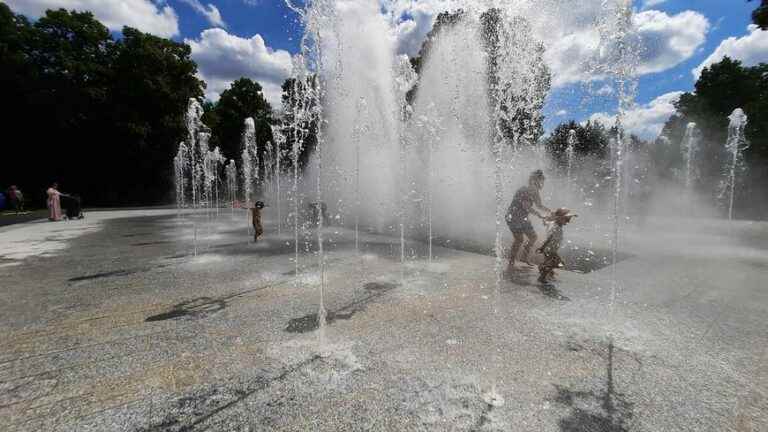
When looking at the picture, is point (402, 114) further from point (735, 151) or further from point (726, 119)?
point (726, 119)

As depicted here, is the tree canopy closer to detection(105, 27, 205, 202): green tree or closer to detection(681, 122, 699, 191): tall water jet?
detection(105, 27, 205, 202): green tree

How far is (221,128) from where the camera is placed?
42938 mm

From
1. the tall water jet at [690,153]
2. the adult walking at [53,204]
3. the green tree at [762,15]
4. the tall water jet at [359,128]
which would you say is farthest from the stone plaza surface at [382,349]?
the tall water jet at [690,153]

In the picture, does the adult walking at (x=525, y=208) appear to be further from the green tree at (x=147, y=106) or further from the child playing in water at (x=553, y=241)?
the green tree at (x=147, y=106)

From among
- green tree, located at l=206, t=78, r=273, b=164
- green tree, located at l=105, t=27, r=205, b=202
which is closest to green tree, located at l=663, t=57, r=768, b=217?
green tree, located at l=105, t=27, r=205, b=202

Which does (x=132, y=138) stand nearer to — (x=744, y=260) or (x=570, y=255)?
(x=570, y=255)

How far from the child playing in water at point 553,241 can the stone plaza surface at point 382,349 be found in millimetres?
313

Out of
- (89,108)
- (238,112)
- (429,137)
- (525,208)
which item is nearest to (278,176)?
(429,137)

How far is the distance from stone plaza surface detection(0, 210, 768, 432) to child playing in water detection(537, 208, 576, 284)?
31cm

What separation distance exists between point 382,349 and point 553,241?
3559 millimetres

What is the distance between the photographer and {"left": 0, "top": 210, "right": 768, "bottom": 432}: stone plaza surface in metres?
2.56

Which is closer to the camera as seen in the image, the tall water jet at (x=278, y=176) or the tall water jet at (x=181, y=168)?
the tall water jet at (x=278, y=176)

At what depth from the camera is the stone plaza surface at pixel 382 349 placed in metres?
2.56

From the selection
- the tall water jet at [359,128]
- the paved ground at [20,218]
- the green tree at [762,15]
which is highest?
the green tree at [762,15]
